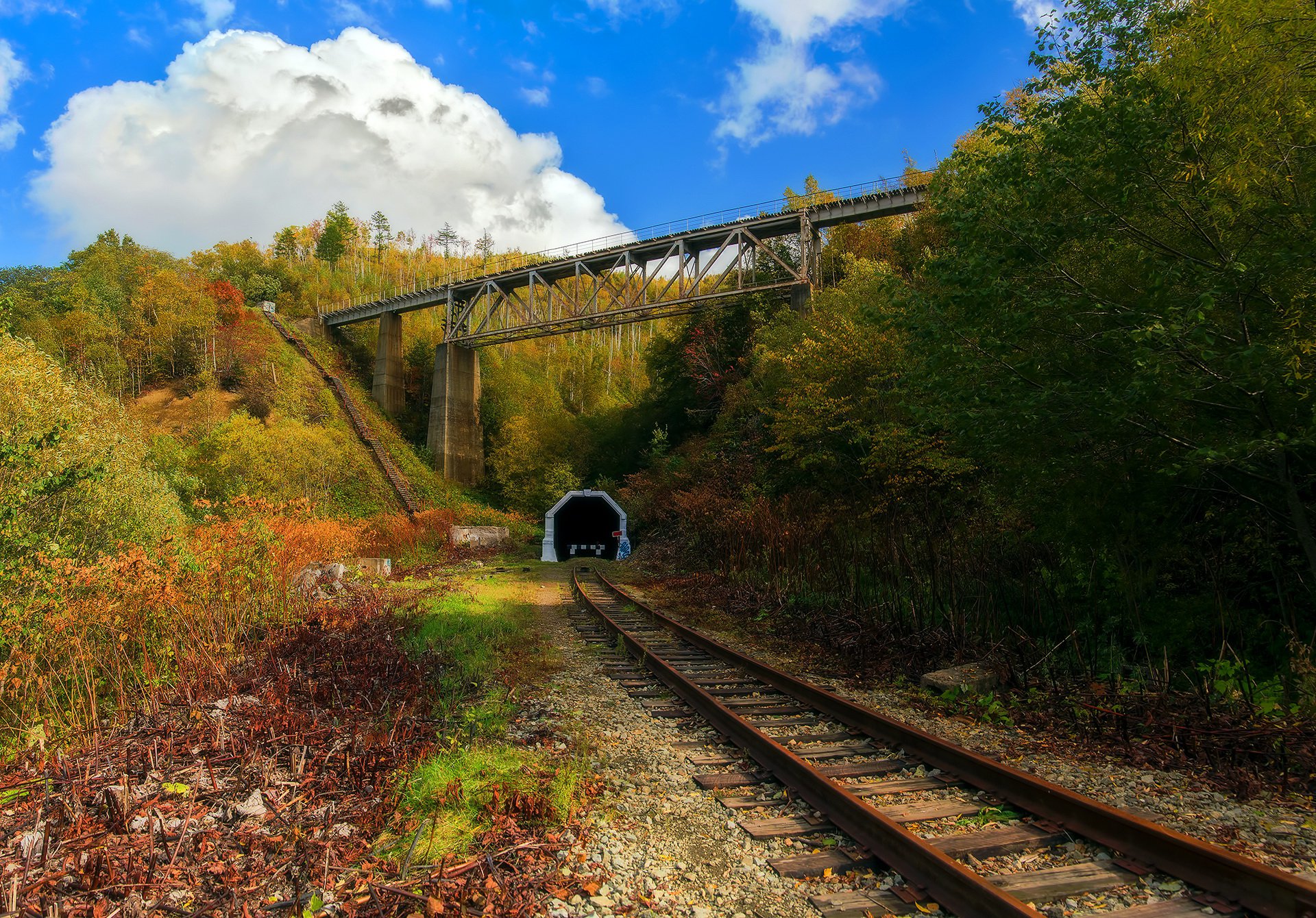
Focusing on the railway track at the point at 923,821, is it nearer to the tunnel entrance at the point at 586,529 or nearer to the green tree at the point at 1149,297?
the green tree at the point at 1149,297

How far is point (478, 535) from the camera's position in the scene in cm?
Answer: 3162

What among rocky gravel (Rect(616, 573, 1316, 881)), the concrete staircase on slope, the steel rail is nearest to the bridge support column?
the concrete staircase on slope

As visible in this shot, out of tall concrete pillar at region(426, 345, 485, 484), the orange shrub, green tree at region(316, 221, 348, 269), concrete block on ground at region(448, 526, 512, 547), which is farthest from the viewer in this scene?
green tree at region(316, 221, 348, 269)

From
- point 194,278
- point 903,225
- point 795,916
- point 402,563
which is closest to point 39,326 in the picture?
point 194,278

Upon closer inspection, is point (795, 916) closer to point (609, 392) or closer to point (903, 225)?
point (903, 225)

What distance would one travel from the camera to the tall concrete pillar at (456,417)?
44594 millimetres

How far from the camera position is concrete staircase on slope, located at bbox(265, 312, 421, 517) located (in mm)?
41812

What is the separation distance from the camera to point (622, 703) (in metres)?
6.72

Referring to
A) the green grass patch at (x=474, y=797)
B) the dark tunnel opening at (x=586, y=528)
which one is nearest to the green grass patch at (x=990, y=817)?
the green grass patch at (x=474, y=797)

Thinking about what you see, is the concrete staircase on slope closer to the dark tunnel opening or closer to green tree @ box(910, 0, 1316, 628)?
the dark tunnel opening

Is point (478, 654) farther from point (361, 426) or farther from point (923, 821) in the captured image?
point (361, 426)

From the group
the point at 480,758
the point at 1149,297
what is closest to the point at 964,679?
the point at 1149,297

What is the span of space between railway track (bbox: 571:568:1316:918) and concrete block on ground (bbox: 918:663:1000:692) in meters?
1.40

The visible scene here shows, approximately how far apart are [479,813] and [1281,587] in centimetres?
764
